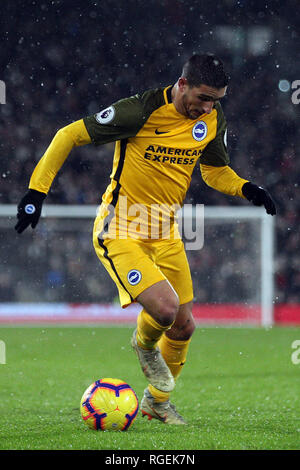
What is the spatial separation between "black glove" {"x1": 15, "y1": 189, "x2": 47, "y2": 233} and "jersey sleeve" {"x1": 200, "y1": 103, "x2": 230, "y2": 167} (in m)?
1.23

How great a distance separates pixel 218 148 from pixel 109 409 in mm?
1731

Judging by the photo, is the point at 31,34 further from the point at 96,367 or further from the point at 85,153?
the point at 96,367

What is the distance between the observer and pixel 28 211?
408 cm

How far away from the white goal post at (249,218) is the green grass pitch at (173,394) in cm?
134

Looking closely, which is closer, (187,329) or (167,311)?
(167,311)

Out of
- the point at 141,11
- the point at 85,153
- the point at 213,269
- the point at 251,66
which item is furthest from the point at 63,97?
the point at 213,269

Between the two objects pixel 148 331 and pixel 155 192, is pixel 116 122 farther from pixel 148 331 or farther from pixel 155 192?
pixel 148 331

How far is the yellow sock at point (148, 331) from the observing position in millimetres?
4289

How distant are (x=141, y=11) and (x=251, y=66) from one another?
280cm
